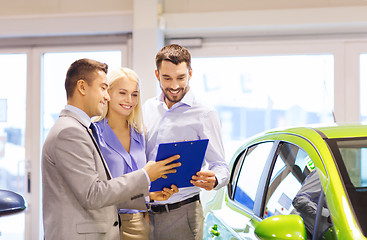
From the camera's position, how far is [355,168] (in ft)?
6.22

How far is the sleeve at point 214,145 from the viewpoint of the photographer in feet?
7.95

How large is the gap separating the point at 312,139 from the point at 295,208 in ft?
0.99

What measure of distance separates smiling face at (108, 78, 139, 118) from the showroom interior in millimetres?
2808

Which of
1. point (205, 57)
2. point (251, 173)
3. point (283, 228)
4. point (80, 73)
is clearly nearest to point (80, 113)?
point (80, 73)

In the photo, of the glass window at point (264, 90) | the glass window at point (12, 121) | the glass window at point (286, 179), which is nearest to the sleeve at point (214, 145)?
the glass window at point (286, 179)

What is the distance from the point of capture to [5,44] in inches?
232

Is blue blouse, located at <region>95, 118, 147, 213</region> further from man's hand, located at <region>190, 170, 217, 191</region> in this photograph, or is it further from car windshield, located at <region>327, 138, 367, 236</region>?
car windshield, located at <region>327, 138, 367, 236</region>

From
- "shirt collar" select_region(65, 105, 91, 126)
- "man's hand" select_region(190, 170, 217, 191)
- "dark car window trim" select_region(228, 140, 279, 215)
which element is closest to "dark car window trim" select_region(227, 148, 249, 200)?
"dark car window trim" select_region(228, 140, 279, 215)

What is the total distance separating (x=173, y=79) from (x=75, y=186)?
858 millimetres

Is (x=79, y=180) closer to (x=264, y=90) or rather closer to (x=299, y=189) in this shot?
(x=299, y=189)

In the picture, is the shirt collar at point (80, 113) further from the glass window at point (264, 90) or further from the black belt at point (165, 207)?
the glass window at point (264, 90)

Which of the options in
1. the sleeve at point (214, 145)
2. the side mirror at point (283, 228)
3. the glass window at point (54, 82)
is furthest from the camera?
the glass window at point (54, 82)

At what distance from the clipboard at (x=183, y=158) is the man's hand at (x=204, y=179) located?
0.9 inches

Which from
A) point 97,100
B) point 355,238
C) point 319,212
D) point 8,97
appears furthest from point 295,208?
point 8,97
